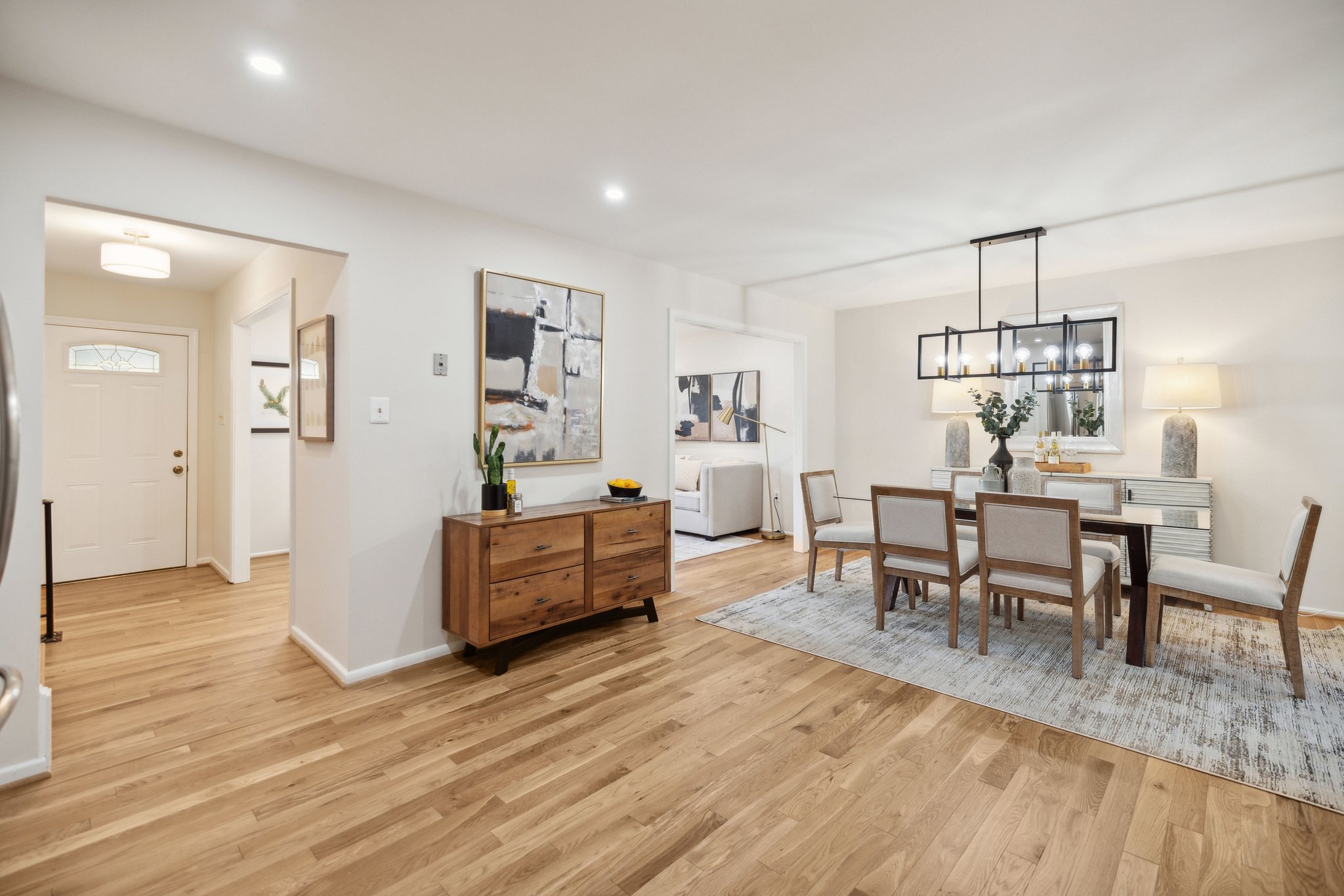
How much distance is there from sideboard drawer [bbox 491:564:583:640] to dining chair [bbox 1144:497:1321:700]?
9.26 feet

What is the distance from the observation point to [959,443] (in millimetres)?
5430

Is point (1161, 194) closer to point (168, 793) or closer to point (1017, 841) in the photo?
point (1017, 841)

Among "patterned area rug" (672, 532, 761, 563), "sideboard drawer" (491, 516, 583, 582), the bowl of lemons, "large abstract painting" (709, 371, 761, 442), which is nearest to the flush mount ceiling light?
"sideboard drawer" (491, 516, 583, 582)

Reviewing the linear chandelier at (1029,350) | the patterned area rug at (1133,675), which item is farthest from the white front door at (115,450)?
the linear chandelier at (1029,350)

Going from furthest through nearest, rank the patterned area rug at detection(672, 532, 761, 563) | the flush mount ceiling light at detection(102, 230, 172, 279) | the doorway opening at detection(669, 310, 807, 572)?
the doorway opening at detection(669, 310, 807, 572), the patterned area rug at detection(672, 532, 761, 563), the flush mount ceiling light at detection(102, 230, 172, 279)

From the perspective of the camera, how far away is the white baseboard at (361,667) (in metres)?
2.96

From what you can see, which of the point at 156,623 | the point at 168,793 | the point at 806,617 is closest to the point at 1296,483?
the point at 806,617

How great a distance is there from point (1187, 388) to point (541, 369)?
4.19m

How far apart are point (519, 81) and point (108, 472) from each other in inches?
194

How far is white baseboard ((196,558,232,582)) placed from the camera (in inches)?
193

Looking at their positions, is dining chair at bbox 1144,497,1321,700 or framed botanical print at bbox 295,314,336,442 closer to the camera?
dining chair at bbox 1144,497,1321,700

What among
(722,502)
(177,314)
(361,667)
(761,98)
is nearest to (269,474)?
(177,314)

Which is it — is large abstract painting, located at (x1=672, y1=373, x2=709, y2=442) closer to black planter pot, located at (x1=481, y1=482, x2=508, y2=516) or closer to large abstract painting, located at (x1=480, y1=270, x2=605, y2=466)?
large abstract painting, located at (x1=480, y1=270, x2=605, y2=466)

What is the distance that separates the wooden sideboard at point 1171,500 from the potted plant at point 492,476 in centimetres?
346
